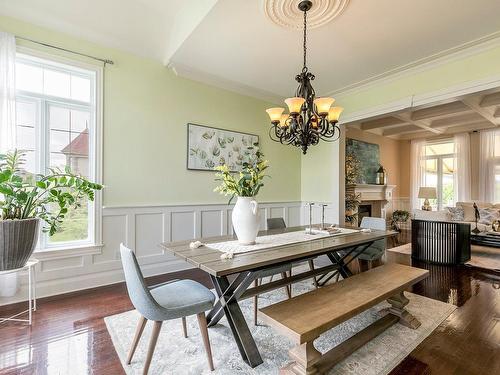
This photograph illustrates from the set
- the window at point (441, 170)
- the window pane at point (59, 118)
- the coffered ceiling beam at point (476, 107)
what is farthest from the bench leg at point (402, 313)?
the window at point (441, 170)

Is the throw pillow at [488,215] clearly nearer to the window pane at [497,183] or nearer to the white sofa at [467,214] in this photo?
the white sofa at [467,214]

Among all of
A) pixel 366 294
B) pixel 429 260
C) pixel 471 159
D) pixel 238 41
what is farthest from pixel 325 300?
pixel 471 159

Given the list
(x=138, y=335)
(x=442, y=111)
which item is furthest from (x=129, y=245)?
(x=442, y=111)

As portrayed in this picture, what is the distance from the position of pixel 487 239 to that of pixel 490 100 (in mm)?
2354

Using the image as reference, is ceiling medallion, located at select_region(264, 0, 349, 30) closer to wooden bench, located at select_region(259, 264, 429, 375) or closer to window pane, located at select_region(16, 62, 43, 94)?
wooden bench, located at select_region(259, 264, 429, 375)

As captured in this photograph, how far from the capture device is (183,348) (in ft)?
6.07

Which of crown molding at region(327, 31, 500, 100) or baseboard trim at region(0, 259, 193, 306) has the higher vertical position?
crown molding at region(327, 31, 500, 100)

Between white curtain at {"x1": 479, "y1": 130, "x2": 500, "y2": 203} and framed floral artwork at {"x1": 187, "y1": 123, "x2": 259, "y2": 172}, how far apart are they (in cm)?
590

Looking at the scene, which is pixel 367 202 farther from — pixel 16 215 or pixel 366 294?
pixel 16 215

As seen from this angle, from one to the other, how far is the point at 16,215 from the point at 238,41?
112 inches

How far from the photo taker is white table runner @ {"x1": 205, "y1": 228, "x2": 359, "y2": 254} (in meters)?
2.00

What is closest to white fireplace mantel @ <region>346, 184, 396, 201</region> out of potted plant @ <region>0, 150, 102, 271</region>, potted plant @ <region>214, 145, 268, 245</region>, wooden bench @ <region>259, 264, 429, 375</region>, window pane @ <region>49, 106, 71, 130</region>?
wooden bench @ <region>259, 264, 429, 375</region>

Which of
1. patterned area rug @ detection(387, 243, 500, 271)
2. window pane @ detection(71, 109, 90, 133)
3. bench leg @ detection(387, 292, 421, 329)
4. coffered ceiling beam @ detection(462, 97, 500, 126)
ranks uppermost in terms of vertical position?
coffered ceiling beam @ detection(462, 97, 500, 126)

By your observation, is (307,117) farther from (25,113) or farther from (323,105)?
(25,113)
